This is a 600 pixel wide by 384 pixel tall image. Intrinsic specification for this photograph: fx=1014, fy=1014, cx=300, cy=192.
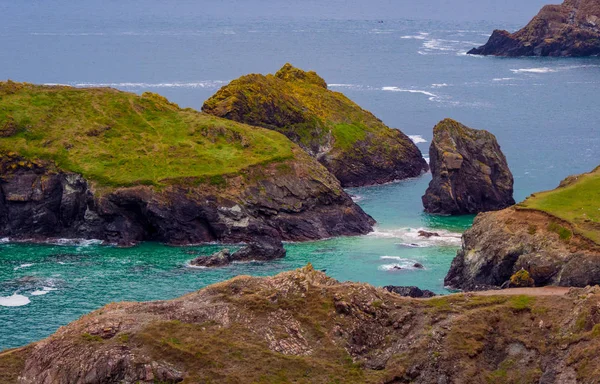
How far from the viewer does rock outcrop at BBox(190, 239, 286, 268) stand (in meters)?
95.4

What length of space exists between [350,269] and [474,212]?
26.3m

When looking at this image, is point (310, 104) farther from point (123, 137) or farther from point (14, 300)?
point (14, 300)

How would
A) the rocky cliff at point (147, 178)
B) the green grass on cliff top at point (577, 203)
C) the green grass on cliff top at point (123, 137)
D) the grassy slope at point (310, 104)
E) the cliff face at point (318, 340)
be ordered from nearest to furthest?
the cliff face at point (318, 340) → the green grass on cliff top at point (577, 203) → the rocky cliff at point (147, 178) → the green grass on cliff top at point (123, 137) → the grassy slope at point (310, 104)

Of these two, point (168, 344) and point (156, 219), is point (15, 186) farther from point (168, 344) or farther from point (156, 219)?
point (168, 344)

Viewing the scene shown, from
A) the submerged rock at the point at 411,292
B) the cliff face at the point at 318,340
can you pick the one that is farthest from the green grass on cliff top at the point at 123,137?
the cliff face at the point at 318,340

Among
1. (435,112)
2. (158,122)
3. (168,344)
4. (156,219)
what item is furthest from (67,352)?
(435,112)

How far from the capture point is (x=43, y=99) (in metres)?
120

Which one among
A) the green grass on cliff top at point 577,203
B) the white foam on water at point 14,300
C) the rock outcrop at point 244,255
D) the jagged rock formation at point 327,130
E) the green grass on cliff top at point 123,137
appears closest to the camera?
the green grass on cliff top at point 577,203

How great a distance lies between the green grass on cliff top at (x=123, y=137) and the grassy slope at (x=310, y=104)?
10620mm

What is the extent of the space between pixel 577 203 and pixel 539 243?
28.3ft

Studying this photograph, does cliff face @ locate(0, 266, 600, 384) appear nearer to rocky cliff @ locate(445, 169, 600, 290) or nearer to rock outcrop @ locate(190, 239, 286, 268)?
rocky cliff @ locate(445, 169, 600, 290)

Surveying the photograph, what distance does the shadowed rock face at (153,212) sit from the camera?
10506cm

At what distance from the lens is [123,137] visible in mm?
116312

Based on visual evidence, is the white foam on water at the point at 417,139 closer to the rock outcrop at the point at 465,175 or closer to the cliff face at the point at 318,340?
the rock outcrop at the point at 465,175
